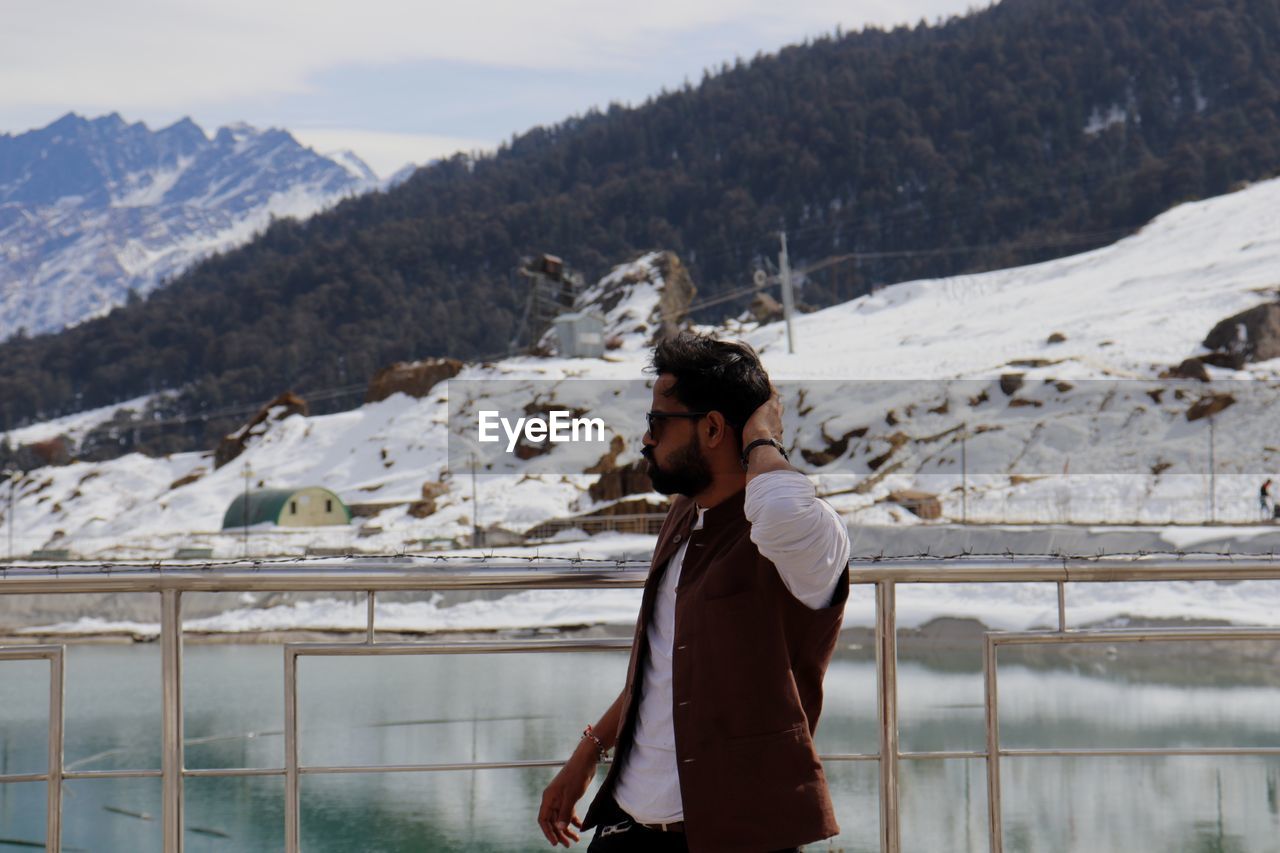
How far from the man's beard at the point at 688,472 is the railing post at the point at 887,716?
1.00 meters

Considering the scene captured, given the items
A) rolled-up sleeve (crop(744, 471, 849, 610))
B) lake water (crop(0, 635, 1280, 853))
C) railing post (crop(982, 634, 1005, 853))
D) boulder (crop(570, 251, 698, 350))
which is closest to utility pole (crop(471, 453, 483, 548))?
lake water (crop(0, 635, 1280, 853))

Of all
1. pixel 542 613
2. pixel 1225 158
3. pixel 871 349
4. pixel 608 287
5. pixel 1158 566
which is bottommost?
pixel 542 613

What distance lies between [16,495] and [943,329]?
120ft

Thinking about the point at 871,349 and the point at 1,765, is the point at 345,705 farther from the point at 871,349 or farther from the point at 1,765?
the point at 871,349

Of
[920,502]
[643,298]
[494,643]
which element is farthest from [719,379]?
[643,298]

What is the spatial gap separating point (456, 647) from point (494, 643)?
14 cm

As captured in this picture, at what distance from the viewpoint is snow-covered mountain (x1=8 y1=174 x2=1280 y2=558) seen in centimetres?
2830

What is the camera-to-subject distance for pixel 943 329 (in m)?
47.3

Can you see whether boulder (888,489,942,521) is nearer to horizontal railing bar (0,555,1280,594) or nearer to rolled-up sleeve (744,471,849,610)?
horizontal railing bar (0,555,1280,594)

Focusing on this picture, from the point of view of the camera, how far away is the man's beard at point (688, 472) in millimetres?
2160

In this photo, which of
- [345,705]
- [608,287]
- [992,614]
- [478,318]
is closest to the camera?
[345,705]

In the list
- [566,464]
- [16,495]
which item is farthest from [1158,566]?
[16,495]

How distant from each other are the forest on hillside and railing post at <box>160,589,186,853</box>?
92.1m

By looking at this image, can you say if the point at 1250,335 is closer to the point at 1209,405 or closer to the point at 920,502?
the point at 1209,405
